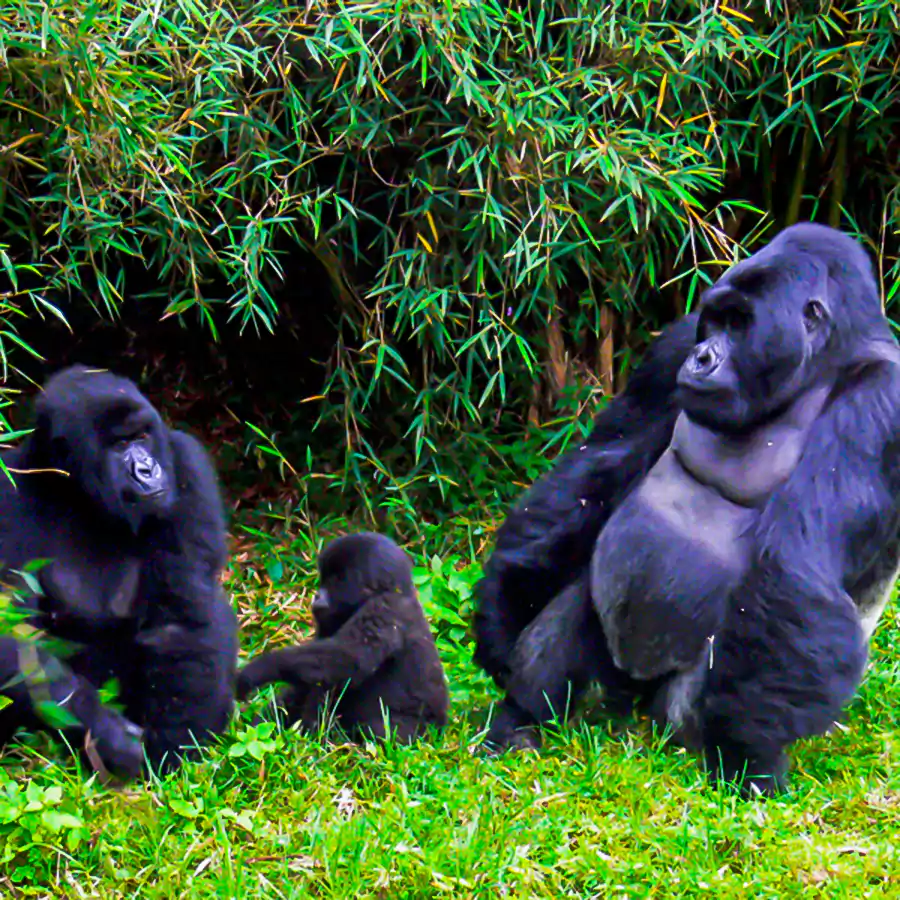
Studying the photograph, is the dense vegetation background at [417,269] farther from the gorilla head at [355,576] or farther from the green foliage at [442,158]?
the gorilla head at [355,576]

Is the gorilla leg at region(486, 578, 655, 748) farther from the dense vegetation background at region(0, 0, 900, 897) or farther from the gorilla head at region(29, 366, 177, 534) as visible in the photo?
the gorilla head at region(29, 366, 177, 534)

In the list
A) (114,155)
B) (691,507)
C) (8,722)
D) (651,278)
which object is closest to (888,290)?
(651,278)

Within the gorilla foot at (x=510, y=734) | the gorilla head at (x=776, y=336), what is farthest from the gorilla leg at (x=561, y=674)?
the gorilla head at (x=776, y=336)

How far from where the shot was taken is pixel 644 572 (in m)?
3.98

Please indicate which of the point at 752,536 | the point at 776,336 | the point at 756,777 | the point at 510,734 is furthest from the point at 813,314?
the point at 510,734

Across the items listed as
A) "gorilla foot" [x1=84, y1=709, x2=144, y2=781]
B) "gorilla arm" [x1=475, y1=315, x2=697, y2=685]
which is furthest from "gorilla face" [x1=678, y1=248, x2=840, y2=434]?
"gorilla foot" [x1=84, y1=709, x2=144, y2=781]

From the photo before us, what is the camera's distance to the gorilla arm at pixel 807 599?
3.73 metres

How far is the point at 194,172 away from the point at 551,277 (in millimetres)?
1230

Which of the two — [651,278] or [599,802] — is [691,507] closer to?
[599,802]

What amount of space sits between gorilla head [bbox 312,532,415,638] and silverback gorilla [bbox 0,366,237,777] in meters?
0.37

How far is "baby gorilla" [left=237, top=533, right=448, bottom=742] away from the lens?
4.11m

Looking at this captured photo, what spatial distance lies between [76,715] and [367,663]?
0.80 meters

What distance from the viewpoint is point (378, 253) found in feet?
19.2

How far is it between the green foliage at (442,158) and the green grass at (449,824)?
1563 millimetres
